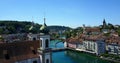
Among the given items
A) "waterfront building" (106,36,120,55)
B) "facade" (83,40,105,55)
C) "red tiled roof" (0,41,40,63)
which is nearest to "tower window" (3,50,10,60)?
"red tiled roof" (0,41,40,63)

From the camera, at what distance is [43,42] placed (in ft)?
82.2

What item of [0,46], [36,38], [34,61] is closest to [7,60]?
[0,46]

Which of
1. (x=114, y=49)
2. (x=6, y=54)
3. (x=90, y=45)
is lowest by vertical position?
(x=114, y=49)

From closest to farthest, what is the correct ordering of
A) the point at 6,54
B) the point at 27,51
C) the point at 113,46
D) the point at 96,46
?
the point at 6,54
the point at 27,51
the point at 113,46
the point at 96,46

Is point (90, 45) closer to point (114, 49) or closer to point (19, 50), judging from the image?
point (114, 49)

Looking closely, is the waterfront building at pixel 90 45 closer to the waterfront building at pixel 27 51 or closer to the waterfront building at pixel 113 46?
the waterfront building at pixel 113 46

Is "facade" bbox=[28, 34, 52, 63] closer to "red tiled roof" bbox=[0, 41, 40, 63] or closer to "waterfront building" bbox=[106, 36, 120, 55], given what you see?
"red tiled roof" bbox=[0, 41, 40, 63]

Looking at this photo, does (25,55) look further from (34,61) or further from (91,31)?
(91,31)

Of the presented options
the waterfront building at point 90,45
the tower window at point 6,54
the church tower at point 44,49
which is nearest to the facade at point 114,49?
the waterfront building at point 90,45

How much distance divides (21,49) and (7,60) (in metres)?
2.37

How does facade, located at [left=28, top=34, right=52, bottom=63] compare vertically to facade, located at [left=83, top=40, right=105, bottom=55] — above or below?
above

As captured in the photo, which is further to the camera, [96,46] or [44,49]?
[96,46]

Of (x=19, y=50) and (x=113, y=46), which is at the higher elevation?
(x=19, y=50)

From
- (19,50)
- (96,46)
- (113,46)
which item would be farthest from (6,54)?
(113,46)
